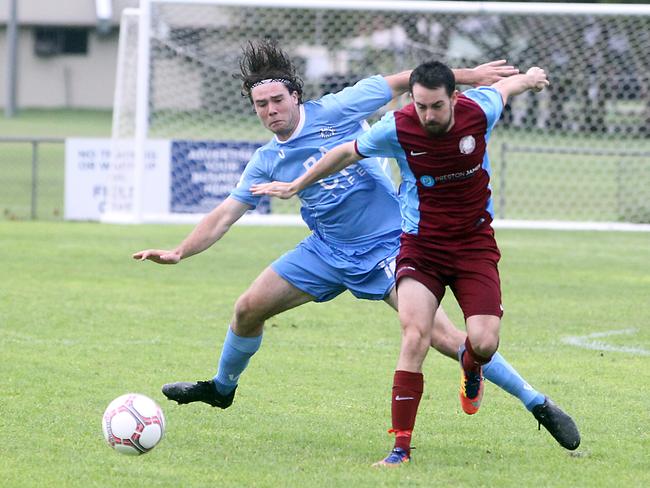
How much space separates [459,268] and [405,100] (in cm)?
1446

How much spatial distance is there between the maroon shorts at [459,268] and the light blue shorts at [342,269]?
58cm

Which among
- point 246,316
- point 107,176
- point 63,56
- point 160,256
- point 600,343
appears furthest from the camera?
point 63,56

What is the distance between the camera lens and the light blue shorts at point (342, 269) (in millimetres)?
7008

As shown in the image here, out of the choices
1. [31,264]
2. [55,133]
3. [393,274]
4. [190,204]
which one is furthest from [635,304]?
[55,133]

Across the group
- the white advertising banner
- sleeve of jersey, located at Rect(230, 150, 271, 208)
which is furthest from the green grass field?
the white advertising banner

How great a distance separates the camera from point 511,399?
788 cm

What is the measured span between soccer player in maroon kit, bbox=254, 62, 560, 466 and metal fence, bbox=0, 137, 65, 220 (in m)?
14.1

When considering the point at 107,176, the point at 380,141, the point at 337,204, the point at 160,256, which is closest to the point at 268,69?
the point at 337,204

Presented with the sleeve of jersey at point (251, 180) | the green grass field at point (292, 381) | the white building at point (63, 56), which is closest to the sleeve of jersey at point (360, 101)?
the sleeve of jersey at point (251, 180)

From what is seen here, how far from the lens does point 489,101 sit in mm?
6473

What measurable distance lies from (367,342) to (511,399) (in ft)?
7.29

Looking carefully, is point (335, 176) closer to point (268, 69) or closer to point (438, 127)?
point (268, 69)

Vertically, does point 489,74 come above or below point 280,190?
above

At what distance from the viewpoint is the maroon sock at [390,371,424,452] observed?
609cm
